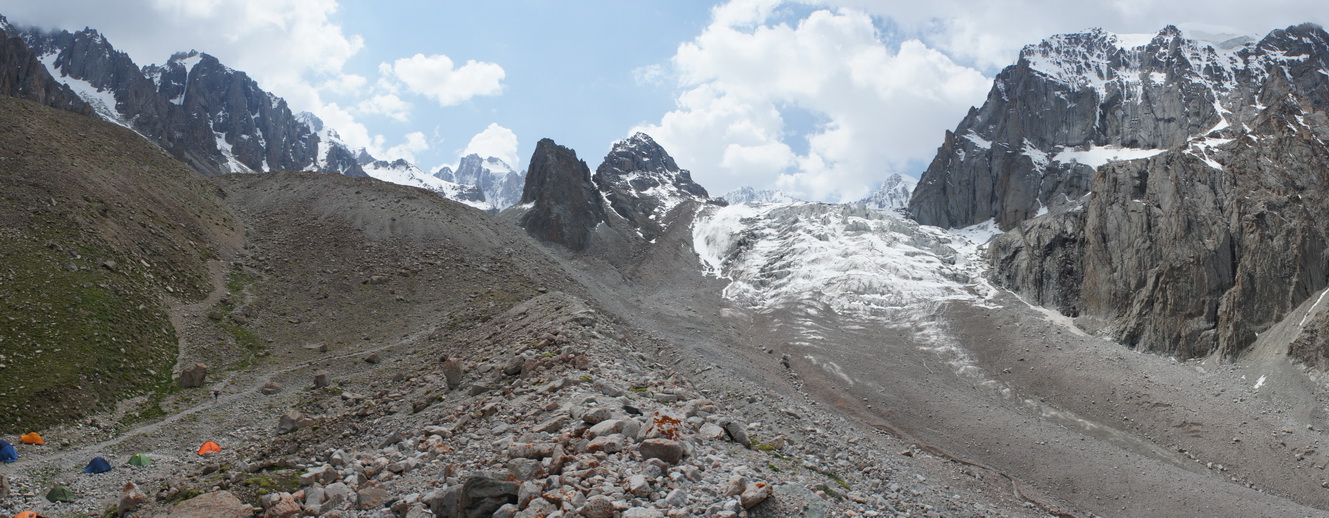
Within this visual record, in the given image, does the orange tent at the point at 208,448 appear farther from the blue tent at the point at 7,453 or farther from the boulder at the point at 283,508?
the boulder at the point at 283,508

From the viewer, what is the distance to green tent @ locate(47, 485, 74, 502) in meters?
19.3

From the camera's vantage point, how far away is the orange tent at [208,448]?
25.7m

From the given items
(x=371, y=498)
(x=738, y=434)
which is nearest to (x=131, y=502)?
(x=371, y=498)

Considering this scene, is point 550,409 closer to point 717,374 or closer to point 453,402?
point 453,402

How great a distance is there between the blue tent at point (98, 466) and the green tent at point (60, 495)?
235 centimetres

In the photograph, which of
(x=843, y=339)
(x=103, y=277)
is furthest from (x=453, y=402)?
(x=843, y=339)

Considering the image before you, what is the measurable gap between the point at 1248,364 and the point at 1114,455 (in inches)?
1273

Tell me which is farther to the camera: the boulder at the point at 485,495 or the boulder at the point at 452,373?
the boulder at the point at 452,373

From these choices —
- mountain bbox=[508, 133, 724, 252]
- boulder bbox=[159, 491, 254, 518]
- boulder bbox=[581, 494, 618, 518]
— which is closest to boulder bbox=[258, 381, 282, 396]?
boulder bbox=[159, 491, 254, 518]

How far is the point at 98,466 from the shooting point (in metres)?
22.1

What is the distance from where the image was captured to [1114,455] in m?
56.1

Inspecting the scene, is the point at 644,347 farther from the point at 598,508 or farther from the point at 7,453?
the point at 598,508

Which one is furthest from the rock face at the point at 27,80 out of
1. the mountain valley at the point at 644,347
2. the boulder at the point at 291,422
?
the boulder at the point at 291,422

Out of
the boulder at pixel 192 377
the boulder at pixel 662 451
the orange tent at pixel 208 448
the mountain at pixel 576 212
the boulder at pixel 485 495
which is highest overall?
the mountain at pixel 576 212
